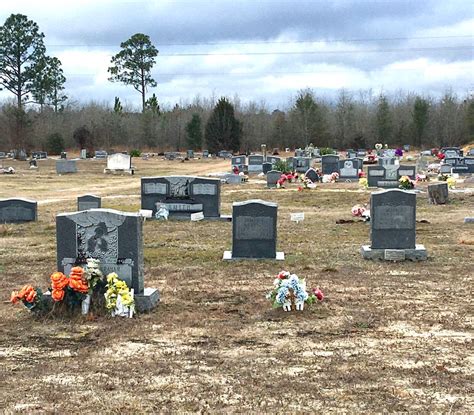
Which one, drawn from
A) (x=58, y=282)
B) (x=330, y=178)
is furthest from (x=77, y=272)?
(x=330, y=178)

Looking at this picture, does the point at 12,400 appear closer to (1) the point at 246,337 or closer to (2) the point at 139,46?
(1) the point at 246,337

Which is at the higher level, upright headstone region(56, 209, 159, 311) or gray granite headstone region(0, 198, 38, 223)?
upright headstone region(56, 209, 159, 311)

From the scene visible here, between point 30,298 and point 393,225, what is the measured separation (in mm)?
7062

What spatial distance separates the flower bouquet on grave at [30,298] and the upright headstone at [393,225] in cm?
643

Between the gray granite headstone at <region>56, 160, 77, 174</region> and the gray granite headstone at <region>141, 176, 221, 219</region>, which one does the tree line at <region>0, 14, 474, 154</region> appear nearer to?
the gray granite headstone at <region>56, 160, 77, 174</region>

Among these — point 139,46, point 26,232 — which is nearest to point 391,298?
point 26,232

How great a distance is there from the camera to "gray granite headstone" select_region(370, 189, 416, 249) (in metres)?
12.9

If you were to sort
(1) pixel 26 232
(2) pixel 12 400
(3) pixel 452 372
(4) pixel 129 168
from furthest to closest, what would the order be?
(4) pixel 129 168, (1) pixel 26 232, (3) pixel 452 372, (2) pixel 12 400

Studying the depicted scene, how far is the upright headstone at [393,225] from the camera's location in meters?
12.9

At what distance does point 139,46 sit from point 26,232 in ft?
217

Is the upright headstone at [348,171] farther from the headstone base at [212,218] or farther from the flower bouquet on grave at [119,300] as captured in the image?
the flower bouquet on grave at [119,300]

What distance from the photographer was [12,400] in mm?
5957

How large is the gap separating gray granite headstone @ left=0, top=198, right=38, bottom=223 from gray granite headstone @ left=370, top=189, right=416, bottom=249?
418 inches

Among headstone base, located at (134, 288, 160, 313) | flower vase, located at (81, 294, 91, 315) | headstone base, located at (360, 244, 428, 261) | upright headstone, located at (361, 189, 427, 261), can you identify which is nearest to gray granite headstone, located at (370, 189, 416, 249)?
upright headstone, located at (361, 189, 427, 261)
